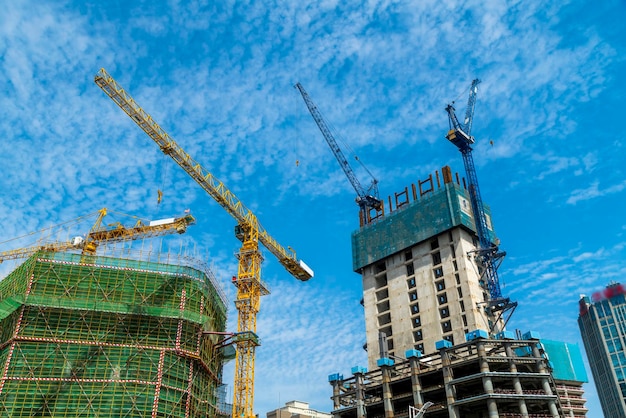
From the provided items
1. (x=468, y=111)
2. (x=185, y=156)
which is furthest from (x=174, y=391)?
(x=468, y=111)

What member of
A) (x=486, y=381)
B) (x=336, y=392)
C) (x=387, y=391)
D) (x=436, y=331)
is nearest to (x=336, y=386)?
(x=336, y=392)

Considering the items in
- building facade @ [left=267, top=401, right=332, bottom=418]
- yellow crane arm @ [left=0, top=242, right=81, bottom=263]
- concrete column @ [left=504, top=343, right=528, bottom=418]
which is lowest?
concrete column @ [left=504, top=343, right=528, bottom=418]

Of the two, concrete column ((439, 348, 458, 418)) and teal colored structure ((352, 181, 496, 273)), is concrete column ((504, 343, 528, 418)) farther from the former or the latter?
teal colored structure ((352, 181, 496, 273))

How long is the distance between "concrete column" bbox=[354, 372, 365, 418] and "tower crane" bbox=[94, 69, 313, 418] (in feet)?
62.3

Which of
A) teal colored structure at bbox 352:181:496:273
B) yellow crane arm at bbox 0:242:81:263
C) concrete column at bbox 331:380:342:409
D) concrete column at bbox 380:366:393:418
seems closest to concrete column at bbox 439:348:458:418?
concrete column at bbox 380:366:393:418

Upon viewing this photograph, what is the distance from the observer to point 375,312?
117m

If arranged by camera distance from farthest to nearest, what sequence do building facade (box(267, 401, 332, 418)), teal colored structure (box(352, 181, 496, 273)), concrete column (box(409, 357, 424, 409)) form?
building facade (box(267, 401, 332, 418)) → teal colored structure (box(352, 181, 496, 273)) → concrete column (box(409, 357, 424, 409))

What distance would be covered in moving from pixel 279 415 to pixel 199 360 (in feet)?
245

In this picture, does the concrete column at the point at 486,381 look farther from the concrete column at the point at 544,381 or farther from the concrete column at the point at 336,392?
the concrete column at the point at 336,392

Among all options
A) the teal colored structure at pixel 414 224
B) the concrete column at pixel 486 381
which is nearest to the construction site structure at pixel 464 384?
the concrete column at pixel 486 381

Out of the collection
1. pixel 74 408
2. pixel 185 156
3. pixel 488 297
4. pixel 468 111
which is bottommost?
pixel 74 408

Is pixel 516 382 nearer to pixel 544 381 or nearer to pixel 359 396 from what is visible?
pixel 544 381

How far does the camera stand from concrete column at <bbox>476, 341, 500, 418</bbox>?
271ft

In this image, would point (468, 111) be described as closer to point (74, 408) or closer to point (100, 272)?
point (100, 272)
